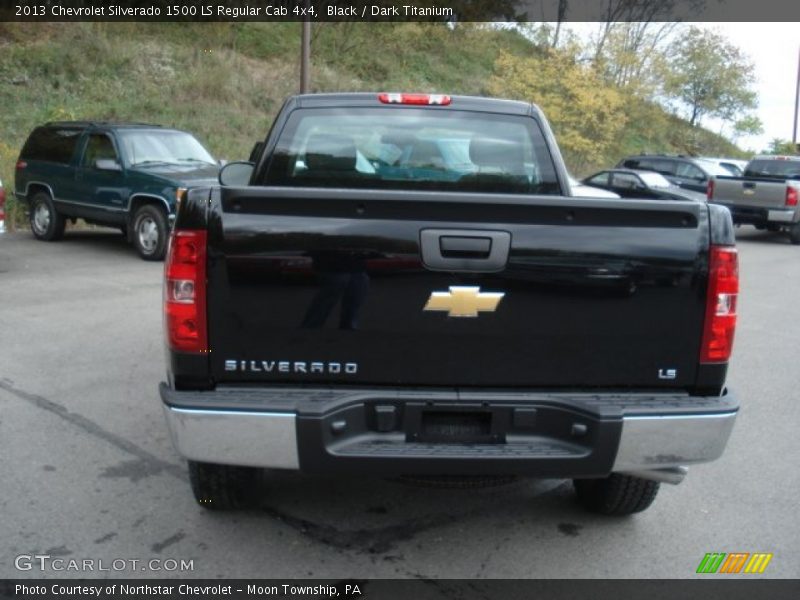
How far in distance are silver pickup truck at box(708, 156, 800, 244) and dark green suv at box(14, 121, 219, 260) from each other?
11092mm

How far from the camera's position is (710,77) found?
42.2 metres

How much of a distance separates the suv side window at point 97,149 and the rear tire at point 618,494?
394 inches

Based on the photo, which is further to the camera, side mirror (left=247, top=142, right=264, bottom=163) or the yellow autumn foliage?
the yellow autumn foliage

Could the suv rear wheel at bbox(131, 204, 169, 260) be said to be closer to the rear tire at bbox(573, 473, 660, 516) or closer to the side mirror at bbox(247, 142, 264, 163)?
the side mirror at bbox(247, 142, 264, 163)

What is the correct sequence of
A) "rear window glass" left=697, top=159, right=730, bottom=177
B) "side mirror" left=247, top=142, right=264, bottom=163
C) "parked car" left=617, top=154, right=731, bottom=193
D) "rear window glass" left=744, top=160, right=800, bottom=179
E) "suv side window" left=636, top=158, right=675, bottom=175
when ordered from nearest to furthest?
"side mirror" left=247, top=142, right=264, bottom=163 → "rear window glass" left=744, top=160, right=800, bottom=179 → "parked car" left=617, top=154, right=731, bottom=193 → "rear window glass" left=697, top=159, right=730, bottom=177 → "suv side window" left=636, top=158, right=675, bottom=175

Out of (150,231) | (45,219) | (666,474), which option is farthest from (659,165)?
(666,474)

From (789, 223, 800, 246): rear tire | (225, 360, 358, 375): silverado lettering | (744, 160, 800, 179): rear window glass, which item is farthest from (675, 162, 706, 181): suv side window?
(225, 360, 358, 375): silverado lettering

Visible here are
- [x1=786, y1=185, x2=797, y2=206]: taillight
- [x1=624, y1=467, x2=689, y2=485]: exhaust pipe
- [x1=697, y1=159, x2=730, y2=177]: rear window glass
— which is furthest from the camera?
[x1=697, y1=159, x2=730, y2=177]: rear window glass

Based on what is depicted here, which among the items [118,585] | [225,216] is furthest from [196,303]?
[118,585]

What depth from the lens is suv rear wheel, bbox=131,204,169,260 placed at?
11.4 meters

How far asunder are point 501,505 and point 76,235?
12.3 metres

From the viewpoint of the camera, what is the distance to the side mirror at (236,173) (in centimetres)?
491

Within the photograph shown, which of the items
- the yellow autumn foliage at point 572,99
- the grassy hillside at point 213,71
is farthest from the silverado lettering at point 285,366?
the yellow autumn foliage at point 572,99

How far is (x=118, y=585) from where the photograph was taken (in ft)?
10.7
